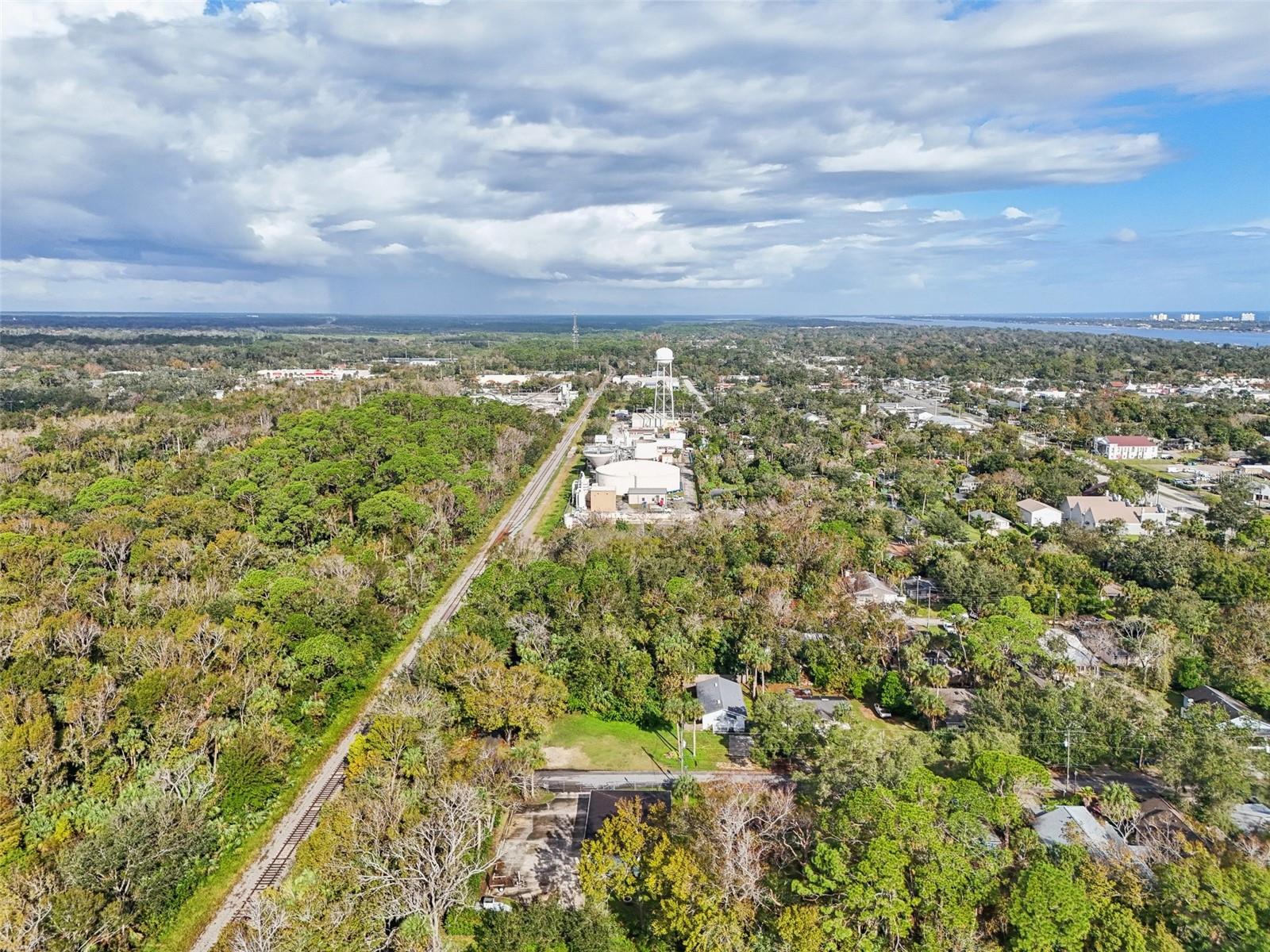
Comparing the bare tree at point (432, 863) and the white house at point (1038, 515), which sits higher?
the white house at point (1038, 515)

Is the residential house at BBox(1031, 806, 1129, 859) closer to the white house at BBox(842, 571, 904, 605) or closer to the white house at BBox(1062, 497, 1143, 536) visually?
the white house at BBox(842, 571, 904, 605)

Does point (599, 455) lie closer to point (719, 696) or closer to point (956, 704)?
point (719, 696)

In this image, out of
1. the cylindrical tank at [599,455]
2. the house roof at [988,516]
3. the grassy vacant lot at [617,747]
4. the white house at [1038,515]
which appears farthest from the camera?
the cylindrical tank at [599,455]

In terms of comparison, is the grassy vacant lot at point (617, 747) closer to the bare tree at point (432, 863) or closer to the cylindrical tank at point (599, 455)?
the bare tree at point (432, 863)

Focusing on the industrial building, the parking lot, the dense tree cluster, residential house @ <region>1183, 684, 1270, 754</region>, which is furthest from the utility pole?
the industrial building

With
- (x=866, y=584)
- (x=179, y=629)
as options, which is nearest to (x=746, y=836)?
(x=179, y=629)

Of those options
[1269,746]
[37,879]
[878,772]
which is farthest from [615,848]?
[1269,746]

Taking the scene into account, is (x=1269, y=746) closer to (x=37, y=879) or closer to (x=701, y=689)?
(x=701, y=689)

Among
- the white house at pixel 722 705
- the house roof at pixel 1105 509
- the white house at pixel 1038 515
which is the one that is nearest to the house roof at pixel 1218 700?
the white house at pixel 722 705
